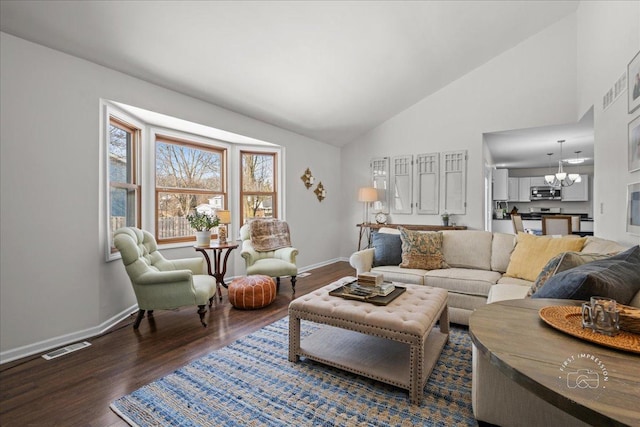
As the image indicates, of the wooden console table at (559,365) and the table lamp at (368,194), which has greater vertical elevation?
the table lamp at (368,194)

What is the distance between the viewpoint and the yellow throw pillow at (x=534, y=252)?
2.78m

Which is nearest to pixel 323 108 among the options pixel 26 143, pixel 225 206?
pixel 225 206

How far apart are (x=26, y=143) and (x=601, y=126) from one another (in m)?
5.41

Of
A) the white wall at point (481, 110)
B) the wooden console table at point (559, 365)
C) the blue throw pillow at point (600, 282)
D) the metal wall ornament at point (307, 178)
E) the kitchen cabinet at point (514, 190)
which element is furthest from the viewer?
the kitchen cabinet at point (514, 190)

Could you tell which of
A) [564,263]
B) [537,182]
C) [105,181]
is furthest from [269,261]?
[537,182]

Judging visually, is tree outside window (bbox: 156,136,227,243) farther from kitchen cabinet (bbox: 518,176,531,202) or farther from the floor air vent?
kitchen cabinet (bbox: 518,176,531,202)

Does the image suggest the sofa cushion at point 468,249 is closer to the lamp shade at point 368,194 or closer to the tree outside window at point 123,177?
the lamp shade at point 368,194

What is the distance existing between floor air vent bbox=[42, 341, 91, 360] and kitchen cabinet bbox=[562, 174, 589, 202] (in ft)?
34.9

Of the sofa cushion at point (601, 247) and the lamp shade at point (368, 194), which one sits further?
the lamp shade at point (368, 194)

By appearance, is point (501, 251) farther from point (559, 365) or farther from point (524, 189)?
point (524, 189)

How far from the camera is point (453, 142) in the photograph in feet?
18.3

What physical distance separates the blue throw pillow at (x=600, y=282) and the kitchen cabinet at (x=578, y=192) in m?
8.56

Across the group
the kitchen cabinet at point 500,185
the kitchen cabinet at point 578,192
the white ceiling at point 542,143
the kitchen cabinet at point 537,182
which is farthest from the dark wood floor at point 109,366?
the kitchen cabinet at point 578,192

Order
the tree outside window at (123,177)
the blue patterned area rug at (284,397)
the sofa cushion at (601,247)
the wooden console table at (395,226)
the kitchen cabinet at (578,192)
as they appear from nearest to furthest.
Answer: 1. the blue patterned area rug at (284,397)
2. the sofa cushion at (601,247)
3. the tree outside window at (123,177)
4. the wooden console table at (395,226)
5. the kitchen cabinet at (578,192)
